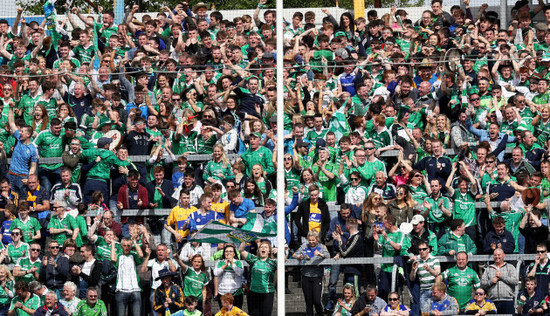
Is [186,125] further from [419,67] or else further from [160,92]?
[419,67]

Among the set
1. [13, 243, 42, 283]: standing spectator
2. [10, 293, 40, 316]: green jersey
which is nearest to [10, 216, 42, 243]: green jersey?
[13, 243, 42, 283]: standing spectator

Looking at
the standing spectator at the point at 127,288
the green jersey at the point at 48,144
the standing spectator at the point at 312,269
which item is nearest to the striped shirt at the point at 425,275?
the standing spectator at the point at 312,269

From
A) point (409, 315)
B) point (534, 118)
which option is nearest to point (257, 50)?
point (534, 118)

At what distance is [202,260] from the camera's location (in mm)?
12164

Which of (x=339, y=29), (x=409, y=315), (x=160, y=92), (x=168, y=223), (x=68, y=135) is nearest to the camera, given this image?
(x=409, y=315)

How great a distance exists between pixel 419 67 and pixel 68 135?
4.99 meters

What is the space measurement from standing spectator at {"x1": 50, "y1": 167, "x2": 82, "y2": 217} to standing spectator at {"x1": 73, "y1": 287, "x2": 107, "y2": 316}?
148 cm

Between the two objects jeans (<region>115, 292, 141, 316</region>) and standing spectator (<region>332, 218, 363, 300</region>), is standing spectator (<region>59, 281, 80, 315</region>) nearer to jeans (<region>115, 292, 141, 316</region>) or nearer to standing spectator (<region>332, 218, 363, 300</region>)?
jeans (<region>115, 292, 141, 316</region>)

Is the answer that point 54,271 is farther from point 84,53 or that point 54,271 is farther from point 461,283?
point 84,53

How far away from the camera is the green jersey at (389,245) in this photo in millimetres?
12195

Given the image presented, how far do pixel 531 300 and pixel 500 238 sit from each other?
84 centimetres

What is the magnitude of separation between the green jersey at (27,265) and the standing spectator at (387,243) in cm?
392

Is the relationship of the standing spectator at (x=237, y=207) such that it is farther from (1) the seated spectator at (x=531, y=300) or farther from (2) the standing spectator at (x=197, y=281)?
(1) the seated spectator at (x=531, y=300)

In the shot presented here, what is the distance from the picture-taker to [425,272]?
12016 millimetres
